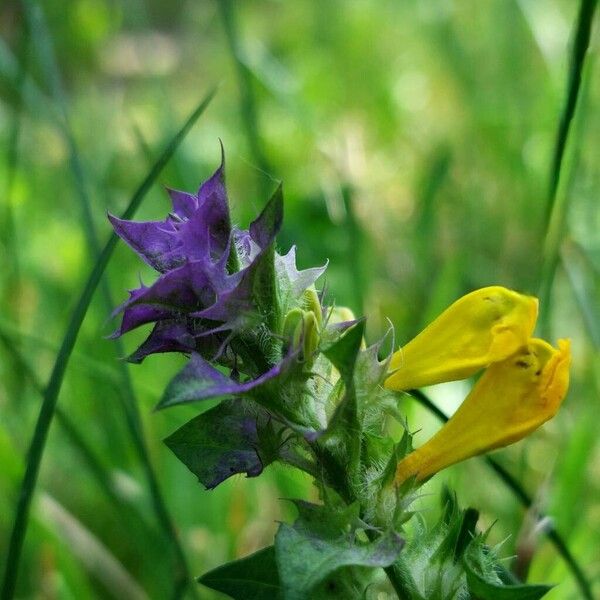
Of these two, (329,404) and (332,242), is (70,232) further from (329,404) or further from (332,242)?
(329,404)

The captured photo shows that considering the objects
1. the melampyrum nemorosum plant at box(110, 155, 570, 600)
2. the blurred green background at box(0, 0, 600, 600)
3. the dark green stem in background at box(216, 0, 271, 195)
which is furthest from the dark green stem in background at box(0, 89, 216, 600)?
the dark green stem in background at box(216, 0, 271, 195)

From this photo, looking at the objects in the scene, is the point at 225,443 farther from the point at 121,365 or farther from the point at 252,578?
the point at 121,365

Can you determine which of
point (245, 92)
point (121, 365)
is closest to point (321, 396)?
point (121, 365)

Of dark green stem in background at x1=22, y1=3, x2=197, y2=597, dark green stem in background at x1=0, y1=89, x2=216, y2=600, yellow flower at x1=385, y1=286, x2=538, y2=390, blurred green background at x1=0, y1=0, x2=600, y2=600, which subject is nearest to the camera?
yellow flower at x1=385, y1=286, x2=538, y2=390

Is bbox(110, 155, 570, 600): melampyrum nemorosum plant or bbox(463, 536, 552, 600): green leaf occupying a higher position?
bbox(110, 155, 570, 600): melampyrum nemorosum plant

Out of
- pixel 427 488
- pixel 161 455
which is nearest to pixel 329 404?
pixel 427 488

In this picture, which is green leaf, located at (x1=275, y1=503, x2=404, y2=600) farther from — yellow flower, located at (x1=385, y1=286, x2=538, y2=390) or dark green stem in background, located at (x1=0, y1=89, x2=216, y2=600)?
dark green stem in background, located at (x1=0, y1=89, x2=216, y2=600)

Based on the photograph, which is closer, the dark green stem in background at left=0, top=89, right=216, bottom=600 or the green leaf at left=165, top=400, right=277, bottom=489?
the green leaf at left=165, top=400, right=277, bottom=489
